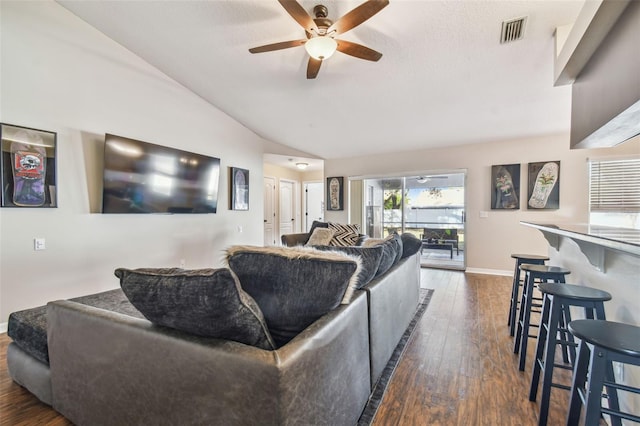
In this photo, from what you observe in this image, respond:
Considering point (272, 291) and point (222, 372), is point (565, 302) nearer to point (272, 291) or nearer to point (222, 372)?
point (272, 291)

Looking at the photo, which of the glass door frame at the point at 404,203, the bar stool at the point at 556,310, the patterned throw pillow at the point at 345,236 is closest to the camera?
the bar stool at the point at 556,310

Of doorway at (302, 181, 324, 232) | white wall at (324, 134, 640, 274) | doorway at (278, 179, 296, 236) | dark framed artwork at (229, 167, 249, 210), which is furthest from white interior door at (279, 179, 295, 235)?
white wall at (324, 134, 640, 274)

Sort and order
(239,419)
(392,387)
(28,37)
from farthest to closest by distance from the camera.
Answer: (28,37) < (392,387) < (239,419)

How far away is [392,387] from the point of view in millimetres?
1731

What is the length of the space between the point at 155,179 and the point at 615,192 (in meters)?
6.45

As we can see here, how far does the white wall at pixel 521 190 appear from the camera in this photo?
4.37 meters

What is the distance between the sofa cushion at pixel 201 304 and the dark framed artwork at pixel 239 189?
4047mm

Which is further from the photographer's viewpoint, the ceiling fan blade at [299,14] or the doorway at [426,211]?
the doorway at [426,211]

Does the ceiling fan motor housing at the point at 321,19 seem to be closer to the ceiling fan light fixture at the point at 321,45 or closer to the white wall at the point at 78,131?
the ceiling fan light fixture at the point at 321,45

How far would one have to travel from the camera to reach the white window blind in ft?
12.7

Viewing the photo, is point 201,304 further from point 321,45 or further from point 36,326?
point 321,45

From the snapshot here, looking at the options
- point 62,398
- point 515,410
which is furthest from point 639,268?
point 62,398

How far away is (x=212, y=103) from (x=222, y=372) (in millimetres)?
4514

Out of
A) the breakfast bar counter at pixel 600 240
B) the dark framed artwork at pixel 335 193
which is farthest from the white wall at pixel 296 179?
the breakfast bar counter at pixel 600 240
